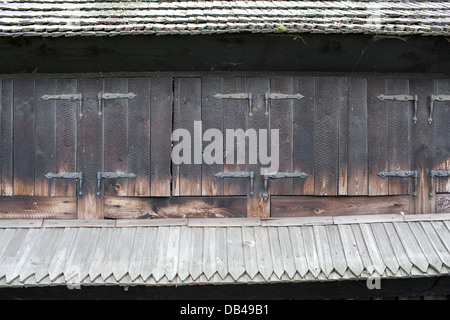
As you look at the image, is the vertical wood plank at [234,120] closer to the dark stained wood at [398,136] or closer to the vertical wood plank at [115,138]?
the vertical wood plank at [115,138]

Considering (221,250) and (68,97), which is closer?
(221,250)

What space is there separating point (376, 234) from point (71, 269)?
3.19 m

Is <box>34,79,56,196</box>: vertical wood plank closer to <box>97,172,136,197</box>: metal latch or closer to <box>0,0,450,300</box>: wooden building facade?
<box>0,0,450,300</box>: wooden building facade

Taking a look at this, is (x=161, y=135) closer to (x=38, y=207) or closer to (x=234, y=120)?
(x=234, y=120)

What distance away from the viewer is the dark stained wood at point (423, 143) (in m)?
3.52

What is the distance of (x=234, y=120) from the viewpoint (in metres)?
3.47

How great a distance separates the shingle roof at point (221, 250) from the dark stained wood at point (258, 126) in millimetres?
144

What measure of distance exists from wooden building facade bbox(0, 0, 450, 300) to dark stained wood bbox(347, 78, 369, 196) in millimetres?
12

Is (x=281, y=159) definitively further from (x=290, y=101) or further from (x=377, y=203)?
(x=377, y=203)

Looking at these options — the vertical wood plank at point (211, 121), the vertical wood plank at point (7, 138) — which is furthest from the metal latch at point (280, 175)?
the vertical wood plank at point (7, 138)

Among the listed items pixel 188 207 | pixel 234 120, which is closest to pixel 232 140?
pixel 234 120

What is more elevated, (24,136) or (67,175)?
(24,136)

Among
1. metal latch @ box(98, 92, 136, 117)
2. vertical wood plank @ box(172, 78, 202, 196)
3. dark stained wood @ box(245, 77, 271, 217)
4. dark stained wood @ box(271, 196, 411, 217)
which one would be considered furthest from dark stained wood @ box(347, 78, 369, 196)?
metal latch @ box(98, 92, 136, 117)

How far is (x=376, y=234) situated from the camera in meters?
3.37
